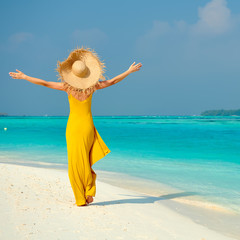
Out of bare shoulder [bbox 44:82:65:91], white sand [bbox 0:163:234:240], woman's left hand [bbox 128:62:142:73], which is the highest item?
woman's left hand [bbox 128:62:142:73]

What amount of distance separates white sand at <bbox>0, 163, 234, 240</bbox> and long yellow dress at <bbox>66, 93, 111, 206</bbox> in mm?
261

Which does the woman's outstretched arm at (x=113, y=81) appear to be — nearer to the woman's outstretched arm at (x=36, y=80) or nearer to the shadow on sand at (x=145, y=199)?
the woman's outstretched arm at (x=36, y=80)

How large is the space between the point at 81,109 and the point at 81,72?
502 mm

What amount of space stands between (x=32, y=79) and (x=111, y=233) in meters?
2.24

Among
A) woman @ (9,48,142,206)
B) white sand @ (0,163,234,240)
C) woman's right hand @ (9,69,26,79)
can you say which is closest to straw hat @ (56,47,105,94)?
woman @ (9,48,142,206)

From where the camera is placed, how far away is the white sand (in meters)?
2.97

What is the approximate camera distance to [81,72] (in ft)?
12.5

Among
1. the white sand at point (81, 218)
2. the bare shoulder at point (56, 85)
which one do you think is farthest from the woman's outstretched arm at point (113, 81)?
the white sand at point (81, 218)

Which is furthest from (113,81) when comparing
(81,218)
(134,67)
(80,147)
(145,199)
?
(145,199)

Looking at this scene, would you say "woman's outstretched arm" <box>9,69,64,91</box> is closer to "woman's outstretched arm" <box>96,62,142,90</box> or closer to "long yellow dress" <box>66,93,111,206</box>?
"long yellow dress" <box>66,93,111,206</box>

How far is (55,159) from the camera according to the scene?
1118cm

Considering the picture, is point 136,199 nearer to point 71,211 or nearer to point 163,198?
point 163,198

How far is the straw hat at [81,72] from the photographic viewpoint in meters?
3.85

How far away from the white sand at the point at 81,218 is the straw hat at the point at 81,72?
163 centimetres
